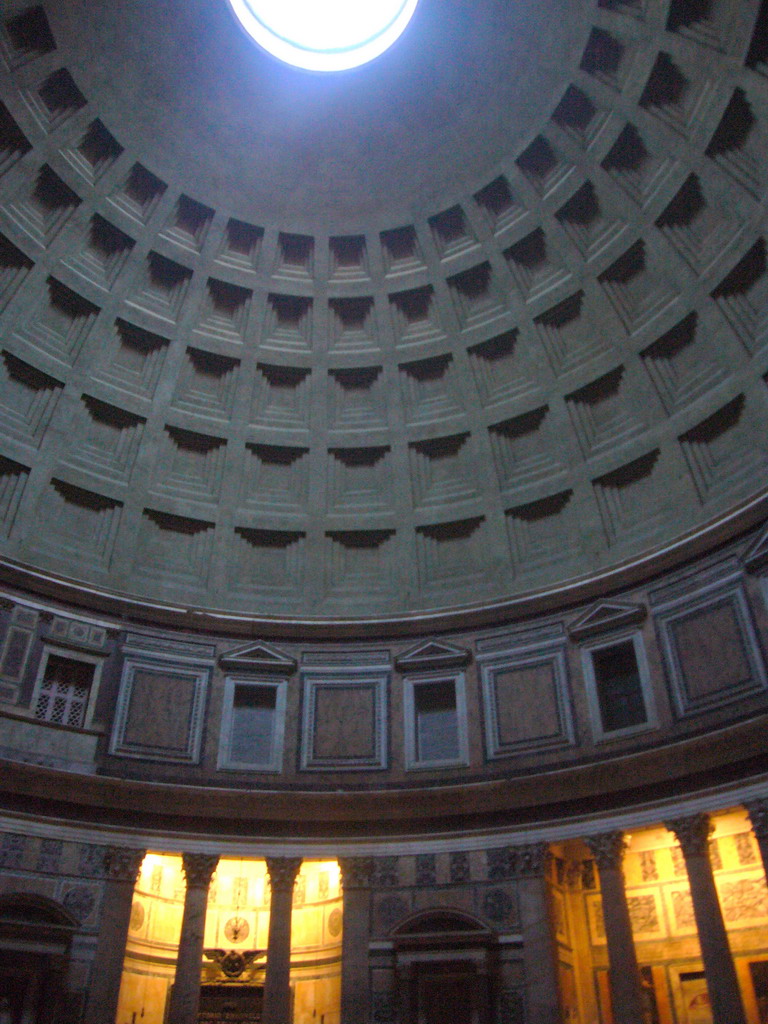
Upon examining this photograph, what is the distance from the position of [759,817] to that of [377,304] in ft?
56.1

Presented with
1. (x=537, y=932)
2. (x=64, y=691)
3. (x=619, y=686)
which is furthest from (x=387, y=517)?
(x=537, y=932)

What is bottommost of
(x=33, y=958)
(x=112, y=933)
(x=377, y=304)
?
(x=33, y=958)

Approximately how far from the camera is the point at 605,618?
21438mm

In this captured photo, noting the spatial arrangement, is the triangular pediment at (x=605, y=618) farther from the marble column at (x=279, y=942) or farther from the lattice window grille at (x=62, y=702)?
the lattice window grille at (x=62, y=702)

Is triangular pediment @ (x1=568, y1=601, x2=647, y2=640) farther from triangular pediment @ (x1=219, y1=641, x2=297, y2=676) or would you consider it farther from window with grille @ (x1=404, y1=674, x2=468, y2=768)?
triangular pediment @ (x1=219, y1=641, x2=297, y2=676)

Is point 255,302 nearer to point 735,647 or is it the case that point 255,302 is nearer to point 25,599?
point 25,599

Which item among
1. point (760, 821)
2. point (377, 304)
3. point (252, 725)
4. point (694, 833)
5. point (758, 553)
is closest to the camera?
point (760, 821)

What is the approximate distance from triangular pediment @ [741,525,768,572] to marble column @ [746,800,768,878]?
5069 millimetres

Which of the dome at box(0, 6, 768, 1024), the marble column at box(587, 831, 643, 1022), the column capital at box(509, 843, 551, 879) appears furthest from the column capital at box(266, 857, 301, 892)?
the marble column at box(587, 831, 643, 1022)

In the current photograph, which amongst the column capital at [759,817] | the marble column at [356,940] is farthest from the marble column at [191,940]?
the column capital at [759,817]

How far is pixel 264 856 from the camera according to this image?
2066cm

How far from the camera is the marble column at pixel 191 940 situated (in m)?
18.6

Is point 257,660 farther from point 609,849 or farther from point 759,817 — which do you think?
point 759,817

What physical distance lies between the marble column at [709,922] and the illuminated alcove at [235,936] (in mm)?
8473
